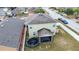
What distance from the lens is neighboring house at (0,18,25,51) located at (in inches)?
85.7

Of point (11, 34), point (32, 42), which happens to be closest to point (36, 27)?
point (32, 42)

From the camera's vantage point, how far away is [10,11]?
2201mm

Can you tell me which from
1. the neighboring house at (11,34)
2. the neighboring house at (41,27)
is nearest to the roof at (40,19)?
the neighboring house at (41,27)

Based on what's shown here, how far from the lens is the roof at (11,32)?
2178mm

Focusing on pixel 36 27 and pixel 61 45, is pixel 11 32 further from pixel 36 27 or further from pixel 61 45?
pixel 61 45

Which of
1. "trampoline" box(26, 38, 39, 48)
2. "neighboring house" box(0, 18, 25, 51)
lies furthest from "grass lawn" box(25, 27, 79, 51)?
"neighboring house" box(0, 18, 25, 51)

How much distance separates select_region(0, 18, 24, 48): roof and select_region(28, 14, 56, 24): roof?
0.11 m

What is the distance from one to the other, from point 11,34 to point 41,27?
30 cm

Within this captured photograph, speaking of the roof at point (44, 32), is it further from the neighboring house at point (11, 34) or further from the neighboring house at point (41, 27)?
the neighboring house at point (11, 34)

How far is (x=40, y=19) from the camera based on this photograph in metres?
2.23
